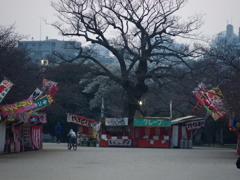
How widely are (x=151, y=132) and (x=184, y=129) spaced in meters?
2.57

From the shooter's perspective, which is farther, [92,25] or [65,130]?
[65,130]

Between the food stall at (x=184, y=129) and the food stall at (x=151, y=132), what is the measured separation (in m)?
0.50

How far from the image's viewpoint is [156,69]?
1775 inches

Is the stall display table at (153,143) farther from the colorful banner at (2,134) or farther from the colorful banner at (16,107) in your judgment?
the colorful banner at (16,107)

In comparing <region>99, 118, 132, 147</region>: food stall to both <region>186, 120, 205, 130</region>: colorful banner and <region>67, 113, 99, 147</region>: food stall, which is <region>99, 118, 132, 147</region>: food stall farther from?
<region>186, 120, 205, 130</region>: colorful banner

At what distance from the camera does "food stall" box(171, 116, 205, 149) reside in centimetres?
4225

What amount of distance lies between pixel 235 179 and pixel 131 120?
2737cm

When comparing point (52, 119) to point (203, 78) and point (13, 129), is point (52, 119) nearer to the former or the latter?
point (203, 78)

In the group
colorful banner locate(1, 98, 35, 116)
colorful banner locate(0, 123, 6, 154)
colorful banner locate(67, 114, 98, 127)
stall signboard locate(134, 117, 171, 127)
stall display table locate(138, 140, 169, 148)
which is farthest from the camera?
colorful banner locate(67, 114, 98, 127)

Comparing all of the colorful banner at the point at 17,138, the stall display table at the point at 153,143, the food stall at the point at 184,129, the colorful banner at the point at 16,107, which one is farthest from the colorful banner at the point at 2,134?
the food stall at the point at 184,129

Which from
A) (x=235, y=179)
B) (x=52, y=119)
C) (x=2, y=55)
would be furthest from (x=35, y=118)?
(x=52, y=119)

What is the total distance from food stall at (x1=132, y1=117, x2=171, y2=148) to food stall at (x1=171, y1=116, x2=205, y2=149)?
0.50 metres

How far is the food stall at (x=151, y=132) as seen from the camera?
42219mm

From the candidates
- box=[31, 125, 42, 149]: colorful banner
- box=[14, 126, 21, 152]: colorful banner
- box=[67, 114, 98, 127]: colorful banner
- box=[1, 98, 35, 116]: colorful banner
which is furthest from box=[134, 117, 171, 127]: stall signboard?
box=[1, 98, 35, 116]: colorful banner
